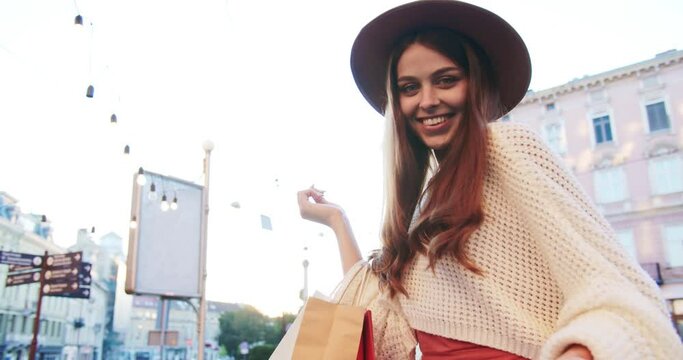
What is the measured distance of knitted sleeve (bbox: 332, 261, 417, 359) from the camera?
105 centimetres

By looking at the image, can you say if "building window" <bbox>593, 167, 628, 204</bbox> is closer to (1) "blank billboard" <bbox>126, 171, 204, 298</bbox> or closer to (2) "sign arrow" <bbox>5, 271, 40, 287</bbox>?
(1) "blank billboard" <bbox>126, 171, 204, 298</bbox>

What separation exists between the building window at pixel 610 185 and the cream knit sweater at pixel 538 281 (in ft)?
58.1

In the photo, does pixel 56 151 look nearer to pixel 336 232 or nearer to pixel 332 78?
pixel 332 78

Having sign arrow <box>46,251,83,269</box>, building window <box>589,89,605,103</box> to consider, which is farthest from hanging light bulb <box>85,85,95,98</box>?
building window <box>589,89,605,103</box>

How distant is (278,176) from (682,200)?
43.5 feet

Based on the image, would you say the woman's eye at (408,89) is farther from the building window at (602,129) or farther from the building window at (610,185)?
the building window at (602,129)


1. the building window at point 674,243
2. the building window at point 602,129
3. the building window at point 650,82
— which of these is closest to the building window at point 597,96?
the building window at point 602,129

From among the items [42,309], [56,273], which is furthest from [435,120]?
[42,309]

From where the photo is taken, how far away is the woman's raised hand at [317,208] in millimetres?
1337

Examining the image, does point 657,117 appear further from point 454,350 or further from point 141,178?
point 454,350

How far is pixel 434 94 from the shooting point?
3.35 ft

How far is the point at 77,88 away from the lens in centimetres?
621

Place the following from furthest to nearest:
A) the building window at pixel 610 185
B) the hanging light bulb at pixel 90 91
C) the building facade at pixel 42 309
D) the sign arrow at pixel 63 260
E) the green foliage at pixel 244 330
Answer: the green foliage at pixel 244 330 → the building window at pixel 610 185 → the building facade at pixel 42 309 → the sign arrow at pixel 63 260 → the hanging light bulb at pixel 90 91

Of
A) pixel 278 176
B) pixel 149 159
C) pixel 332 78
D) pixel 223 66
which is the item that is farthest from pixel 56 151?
pixel 332 78
